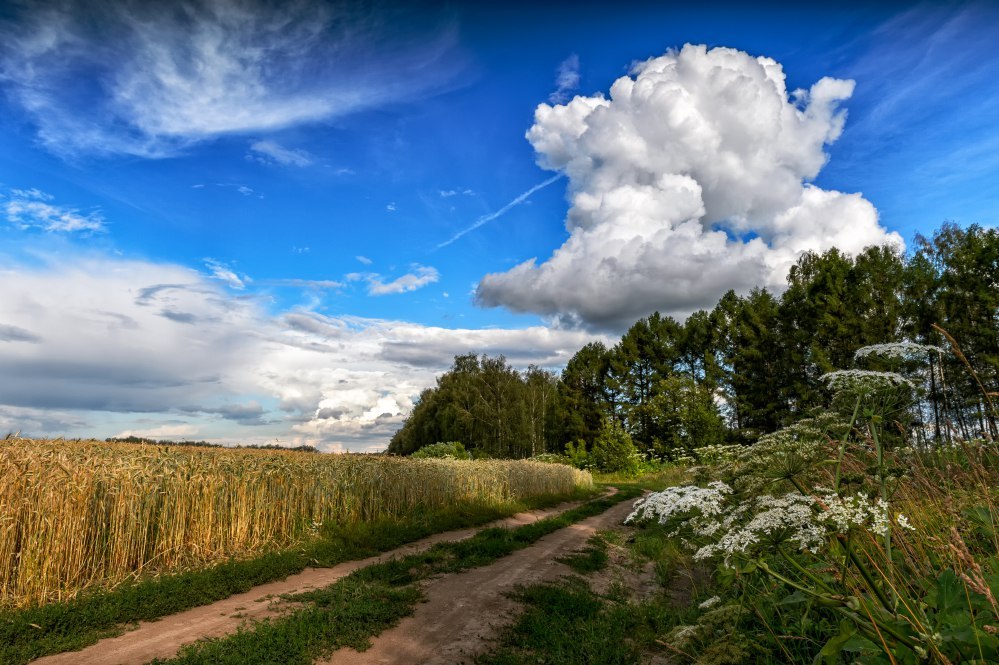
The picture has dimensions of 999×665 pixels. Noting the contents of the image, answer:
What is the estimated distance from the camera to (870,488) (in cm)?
404

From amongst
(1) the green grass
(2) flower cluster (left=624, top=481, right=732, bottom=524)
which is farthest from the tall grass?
(2) flower cluster (left=624, top=481, right=732, bottom=524)

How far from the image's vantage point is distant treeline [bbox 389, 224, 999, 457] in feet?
97.8

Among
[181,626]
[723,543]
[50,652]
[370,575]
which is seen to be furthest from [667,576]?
[50,652]

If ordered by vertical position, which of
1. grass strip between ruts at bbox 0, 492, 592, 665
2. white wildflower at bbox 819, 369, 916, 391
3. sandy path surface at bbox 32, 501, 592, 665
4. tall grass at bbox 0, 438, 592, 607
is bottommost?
sandy path surface at bbox 32, 501, 592, 665

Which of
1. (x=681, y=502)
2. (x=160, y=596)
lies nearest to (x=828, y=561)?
(x=681, y=502)

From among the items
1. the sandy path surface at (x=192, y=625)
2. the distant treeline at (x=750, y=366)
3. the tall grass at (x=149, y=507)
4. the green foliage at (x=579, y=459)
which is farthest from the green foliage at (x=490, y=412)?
the sandy path surface at (x=192, y=625)

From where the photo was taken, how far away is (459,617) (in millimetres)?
7059

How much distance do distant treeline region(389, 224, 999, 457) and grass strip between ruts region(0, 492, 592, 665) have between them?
910cm

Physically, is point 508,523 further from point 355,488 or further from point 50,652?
point 50,652

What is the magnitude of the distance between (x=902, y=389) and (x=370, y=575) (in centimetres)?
812

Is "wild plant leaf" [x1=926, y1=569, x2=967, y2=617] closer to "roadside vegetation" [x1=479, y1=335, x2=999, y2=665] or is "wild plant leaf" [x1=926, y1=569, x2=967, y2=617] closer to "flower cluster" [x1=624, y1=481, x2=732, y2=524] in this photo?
"roadside vegetation" [x1=479, y1=335, x2=999, y2=665]

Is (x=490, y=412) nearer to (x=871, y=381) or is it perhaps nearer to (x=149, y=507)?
(x=149, y=507)

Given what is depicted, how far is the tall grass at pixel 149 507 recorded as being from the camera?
7797mm

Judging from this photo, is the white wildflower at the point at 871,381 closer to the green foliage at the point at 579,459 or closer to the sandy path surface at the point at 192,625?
the sandy path surface at the point at 192,625
